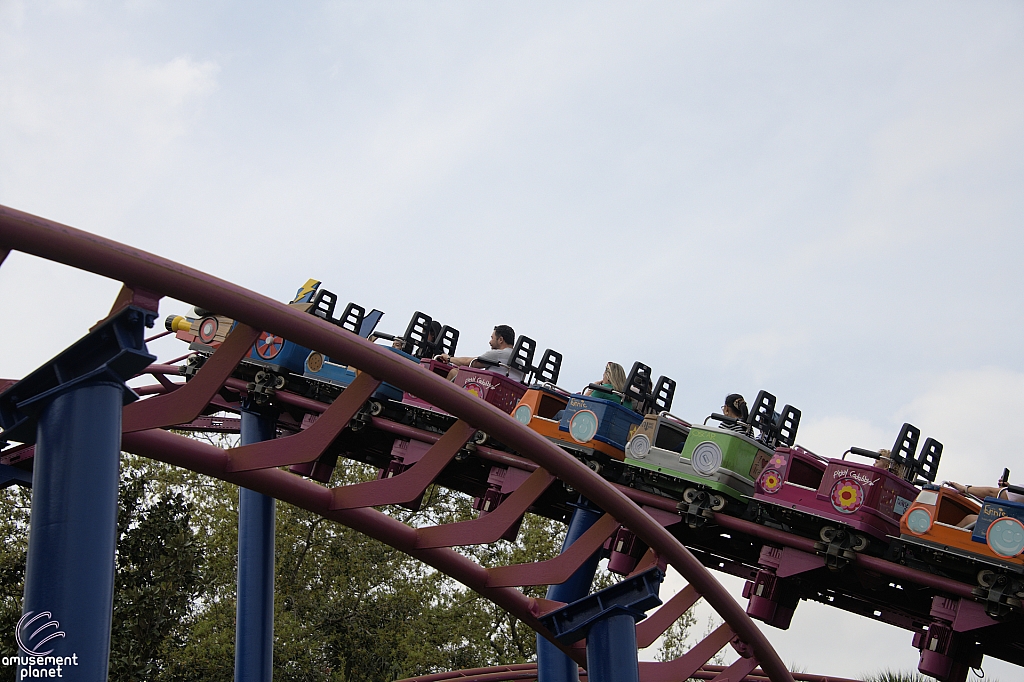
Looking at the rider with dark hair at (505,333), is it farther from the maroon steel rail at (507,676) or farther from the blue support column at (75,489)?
the blue support column at (75,489)

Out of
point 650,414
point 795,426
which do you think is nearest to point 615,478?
point 650,414

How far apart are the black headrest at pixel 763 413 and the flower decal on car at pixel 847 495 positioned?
2.88ft

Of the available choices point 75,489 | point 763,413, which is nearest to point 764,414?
point 763,413

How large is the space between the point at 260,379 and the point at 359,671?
9468 millimetres

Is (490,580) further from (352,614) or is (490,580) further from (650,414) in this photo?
(352,614)

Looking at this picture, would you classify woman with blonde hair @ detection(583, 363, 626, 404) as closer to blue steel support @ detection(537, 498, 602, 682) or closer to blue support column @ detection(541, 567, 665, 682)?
blue steel support @ detection(537, 498, 602, 682)

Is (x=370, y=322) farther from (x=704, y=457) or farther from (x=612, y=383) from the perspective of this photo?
(x=704, y=457)

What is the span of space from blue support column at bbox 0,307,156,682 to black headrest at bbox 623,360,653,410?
17.2 ft

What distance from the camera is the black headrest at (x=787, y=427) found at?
26.6 feet

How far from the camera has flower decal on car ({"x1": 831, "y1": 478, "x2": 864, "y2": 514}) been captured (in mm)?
7125

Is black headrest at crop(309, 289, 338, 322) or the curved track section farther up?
black headrest at crop(309, 289, 338, 322)

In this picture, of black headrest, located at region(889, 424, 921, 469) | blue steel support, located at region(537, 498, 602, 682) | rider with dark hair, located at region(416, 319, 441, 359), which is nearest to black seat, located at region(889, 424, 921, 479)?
black headrest, located at region(889, 424, 921, 469)

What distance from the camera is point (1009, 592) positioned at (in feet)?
21.5

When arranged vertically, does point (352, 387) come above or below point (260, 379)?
below
